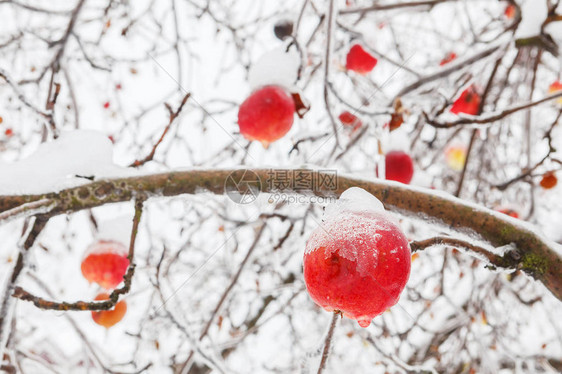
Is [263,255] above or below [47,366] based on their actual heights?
above

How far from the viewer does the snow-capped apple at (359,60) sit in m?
2.22

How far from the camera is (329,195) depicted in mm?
982

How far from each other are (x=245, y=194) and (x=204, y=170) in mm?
116

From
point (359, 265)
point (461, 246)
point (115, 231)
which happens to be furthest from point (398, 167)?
point (115, 231)

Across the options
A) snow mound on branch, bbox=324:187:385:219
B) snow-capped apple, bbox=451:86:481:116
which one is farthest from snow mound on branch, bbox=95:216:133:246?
snow-capped apple, bbox=451:86:481:116

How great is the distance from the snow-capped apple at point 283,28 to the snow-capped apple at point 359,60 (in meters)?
0.40

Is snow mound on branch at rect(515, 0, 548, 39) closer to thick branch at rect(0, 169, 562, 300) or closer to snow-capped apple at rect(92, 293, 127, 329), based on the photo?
thick branch at rect(0, 169, 562, 300)

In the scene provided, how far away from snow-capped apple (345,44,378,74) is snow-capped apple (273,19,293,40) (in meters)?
0.40

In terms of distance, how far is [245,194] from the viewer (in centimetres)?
102

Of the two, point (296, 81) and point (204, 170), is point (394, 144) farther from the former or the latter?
point (204, 170)

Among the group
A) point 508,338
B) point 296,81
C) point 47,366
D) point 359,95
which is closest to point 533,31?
point 296,81

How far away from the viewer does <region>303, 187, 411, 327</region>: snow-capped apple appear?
782 mm

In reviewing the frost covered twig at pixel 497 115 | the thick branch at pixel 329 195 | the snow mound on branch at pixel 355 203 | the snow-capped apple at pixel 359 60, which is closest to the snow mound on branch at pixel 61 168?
the thick branch at pixel 329 195

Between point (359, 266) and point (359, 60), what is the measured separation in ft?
→ 5.57
